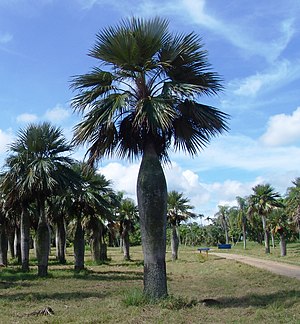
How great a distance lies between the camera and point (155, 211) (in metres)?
11.4

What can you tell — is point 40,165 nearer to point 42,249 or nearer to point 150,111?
point 42,249

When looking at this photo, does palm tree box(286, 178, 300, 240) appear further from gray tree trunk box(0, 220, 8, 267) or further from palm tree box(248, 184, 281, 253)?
gray tree trunk box(0, 220, 8, 267)

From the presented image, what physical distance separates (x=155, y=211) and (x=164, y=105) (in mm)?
2757

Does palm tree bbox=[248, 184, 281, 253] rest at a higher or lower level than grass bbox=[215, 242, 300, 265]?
higher

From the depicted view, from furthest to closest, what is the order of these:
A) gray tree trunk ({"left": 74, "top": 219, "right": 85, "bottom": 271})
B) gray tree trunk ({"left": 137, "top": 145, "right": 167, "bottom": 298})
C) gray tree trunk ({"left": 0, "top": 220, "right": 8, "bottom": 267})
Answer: gray tree trunk ({"left": 0, "top": 220, "right": 8, "bottom": 267}), gray tree trunk ({"left": 74, "top": 219, "right": 85, "bottom": 271}), gray tree trunk ({"left": 137, "top": 145, "right": 167, "bottom": 298})

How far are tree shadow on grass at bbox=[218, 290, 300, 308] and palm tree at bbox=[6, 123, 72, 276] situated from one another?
11811 mm

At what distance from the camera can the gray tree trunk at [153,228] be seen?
11188 mm

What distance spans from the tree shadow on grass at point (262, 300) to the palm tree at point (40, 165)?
11.8 metres

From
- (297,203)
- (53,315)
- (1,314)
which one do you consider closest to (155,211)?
(53,315)

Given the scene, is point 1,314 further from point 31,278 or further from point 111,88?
point 31,278

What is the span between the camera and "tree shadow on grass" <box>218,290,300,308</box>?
11.1 meters

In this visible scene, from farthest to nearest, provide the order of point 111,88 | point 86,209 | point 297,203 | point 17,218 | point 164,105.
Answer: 1. point 297,203
2. point 17,218
3. point 86,209
4. point 111,88
5. point 164,105

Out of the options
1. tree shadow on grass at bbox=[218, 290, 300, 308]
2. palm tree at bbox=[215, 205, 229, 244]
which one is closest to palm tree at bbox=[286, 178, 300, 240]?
tree shadow on grass at bbox=[218, 290, 300, 308]

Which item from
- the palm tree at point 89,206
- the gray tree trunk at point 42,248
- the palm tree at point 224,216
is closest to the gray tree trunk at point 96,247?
the palm tree at point 89,206
